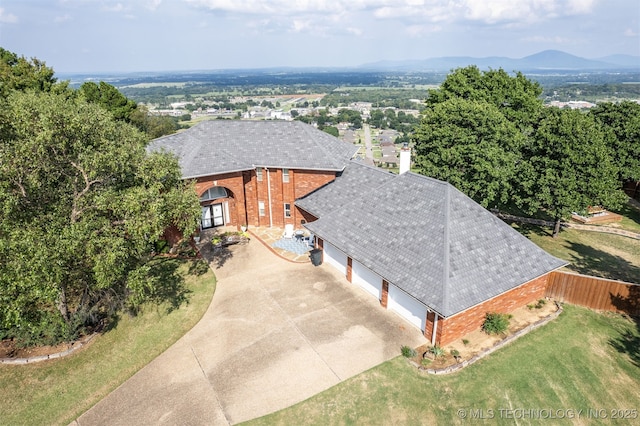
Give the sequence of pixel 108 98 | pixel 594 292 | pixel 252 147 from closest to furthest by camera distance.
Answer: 1. pixel 594 292
2. pixel 252 147
3. pixel 108 98

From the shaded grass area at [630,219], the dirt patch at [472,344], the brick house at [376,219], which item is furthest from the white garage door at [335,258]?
the shaded grass area at [630,219]

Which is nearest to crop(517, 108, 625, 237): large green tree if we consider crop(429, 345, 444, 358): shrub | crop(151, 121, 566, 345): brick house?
crop(151, 121, 566, 345): brick house

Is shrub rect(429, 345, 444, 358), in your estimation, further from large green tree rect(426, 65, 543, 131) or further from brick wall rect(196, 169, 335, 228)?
large green tree rect(426, 65, 543, 131)

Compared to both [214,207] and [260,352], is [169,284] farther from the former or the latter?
[214,207]

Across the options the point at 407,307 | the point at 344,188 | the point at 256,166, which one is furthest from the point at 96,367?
the point at 344,188

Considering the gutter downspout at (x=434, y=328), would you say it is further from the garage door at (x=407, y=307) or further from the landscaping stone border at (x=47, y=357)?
the landscaping stone border at (x=47, y=357)

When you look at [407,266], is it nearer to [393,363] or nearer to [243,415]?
[393,363]
